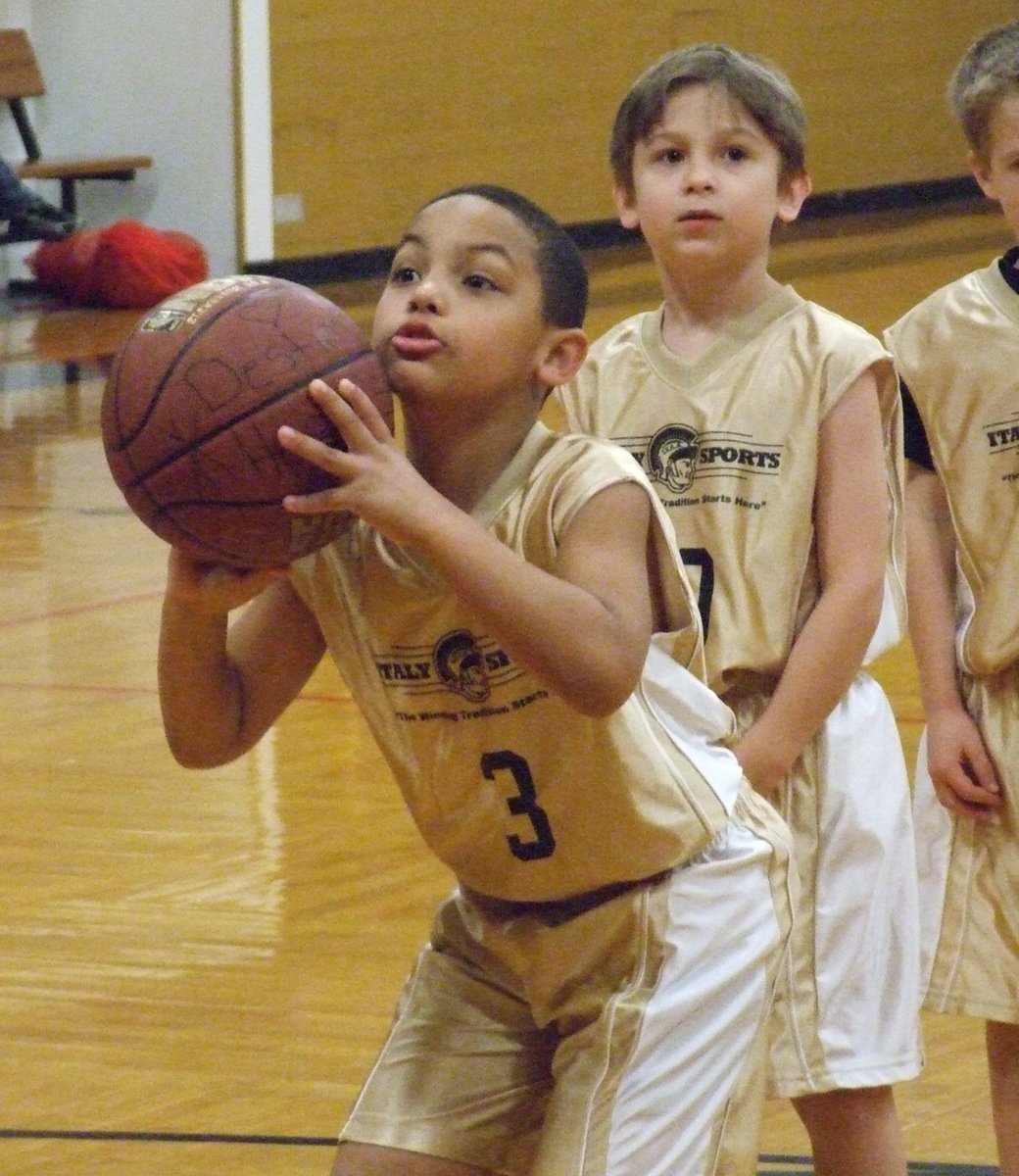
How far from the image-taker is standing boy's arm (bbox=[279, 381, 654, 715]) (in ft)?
6.66

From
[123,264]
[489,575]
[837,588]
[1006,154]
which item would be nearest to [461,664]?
[489,575]

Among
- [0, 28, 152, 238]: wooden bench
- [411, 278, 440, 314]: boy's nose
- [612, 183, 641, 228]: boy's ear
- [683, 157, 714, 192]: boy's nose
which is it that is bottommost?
Answer: [0, 28, 152, 238]: wooden bench

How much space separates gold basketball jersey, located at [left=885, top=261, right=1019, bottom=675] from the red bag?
10.0m

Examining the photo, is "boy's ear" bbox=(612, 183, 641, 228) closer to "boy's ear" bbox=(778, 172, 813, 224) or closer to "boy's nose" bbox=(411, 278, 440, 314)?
"boy's ear" bbox=(778, 172, 813, 224)

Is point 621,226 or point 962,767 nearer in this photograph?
point 962,767

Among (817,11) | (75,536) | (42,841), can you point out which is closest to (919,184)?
(817,11)

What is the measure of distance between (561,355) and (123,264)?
1089 cm

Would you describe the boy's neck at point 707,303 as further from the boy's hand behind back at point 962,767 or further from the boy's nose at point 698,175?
the boy's hand behind back at point 962,767

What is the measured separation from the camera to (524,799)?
2.29 metres

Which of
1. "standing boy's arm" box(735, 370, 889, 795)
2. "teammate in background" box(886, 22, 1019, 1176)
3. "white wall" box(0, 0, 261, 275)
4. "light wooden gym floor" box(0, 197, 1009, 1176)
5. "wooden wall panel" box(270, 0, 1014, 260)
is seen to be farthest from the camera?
"wooden wall panel" box(270, 0, 1014, 260)

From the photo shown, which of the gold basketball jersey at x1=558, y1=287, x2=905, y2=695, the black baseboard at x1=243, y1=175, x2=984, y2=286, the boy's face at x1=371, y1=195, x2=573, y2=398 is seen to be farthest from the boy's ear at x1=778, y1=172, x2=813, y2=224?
the black baseboard at x1=243, y1=175, x2=984, y2=286

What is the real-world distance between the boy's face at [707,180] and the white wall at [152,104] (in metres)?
11.1

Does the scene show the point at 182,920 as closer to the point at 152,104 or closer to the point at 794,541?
the point at 794,541

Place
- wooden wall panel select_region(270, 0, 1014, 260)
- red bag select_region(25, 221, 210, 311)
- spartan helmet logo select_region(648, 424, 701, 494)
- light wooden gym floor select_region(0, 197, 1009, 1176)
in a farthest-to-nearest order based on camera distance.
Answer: wooden wall panel select_region(270, 0, 1014, 260)
red bag select_region(25, 221, 210, 311)
light wooden gym floor select_region(0, 197, 1009, 1176)
spartan helmet logo select_region(648, 424, 701, 494)
